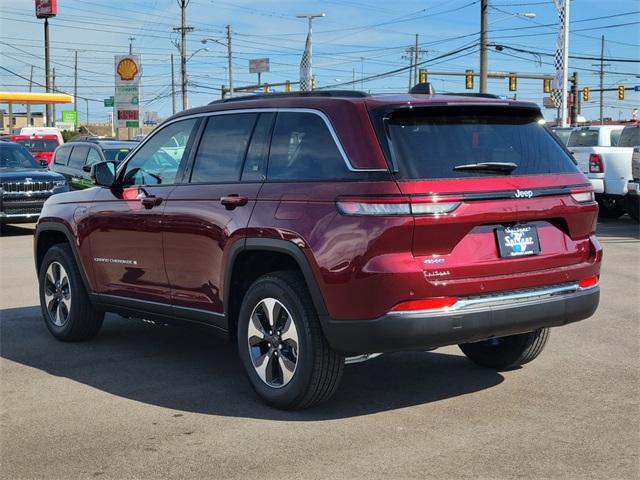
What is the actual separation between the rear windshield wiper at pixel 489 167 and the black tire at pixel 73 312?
364cm

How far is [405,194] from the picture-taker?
4.82m

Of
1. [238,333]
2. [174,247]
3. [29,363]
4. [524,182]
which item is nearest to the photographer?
[524,182]

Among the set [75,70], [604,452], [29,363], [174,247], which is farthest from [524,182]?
[75,70]

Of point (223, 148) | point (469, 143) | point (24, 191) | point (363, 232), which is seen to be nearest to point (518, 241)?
point (469, 143)

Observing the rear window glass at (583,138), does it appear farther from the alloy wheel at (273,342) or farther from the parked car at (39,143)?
the parked car at (39,143)

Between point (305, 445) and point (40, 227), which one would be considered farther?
point (40, 227)

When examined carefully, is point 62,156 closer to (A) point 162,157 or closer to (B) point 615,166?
(B) point 615,166

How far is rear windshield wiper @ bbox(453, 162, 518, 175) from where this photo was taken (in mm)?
5086

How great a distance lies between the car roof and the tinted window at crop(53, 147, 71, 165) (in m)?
15.5

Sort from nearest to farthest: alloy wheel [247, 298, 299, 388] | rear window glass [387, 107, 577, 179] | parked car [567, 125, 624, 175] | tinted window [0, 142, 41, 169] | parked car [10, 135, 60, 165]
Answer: rear window glass [387, 107, 577, 179] < alloy wheel [247, 298, 299, 388] < parked car [567, 125, 624, 175] < tinted window [0, 142, 41, 169] < parked car [10, 135, 60, 165]

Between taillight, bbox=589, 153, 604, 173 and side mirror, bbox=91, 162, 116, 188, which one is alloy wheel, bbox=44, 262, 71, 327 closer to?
side mirror, bbox=91, 162, 116, 188

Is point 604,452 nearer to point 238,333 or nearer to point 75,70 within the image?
point 238,333

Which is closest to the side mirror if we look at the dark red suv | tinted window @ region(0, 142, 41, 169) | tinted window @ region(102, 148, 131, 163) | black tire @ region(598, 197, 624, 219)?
the dark red suv

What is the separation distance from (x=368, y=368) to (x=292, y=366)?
4.30 ft
